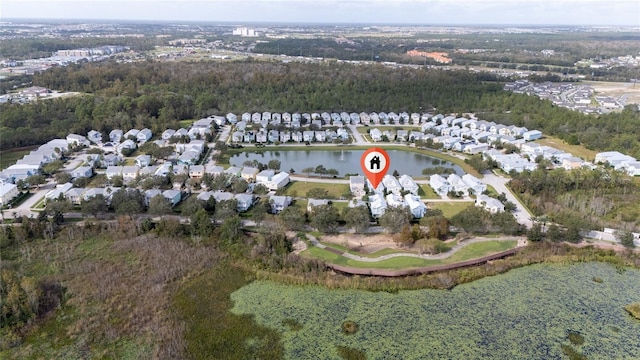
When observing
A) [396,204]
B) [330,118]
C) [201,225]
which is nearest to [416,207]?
[396,204]

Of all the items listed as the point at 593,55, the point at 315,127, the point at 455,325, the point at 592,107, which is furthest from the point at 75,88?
the point at 593,55

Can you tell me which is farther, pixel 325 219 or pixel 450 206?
pixel 450 206

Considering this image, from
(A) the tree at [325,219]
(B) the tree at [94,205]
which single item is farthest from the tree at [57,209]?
(A) the tree at [325,219]

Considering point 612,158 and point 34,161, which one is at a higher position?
point 612,158

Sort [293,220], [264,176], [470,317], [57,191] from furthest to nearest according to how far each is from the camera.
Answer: [264,176], [57,191], [293,220], [470,317]

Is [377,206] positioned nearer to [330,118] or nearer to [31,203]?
[31,203]
